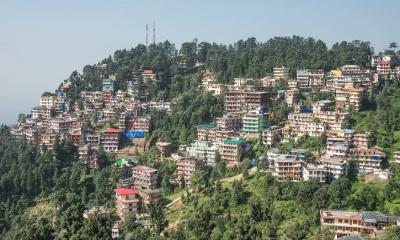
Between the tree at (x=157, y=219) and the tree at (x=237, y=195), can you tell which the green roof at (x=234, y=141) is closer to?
the tree at (x=237, y=195)

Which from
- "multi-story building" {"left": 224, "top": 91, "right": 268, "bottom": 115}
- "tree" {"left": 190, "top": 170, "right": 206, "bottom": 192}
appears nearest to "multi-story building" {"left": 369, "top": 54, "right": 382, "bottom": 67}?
"multi-story building" {"left": 224, "top": 91, "right": 268, "bottom": 115}

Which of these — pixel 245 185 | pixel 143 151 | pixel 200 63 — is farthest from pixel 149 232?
pixel 200 63

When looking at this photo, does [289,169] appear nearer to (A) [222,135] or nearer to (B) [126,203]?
(A) [222,135]

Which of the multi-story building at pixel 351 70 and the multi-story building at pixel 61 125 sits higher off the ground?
the multi-story building at pixel 351 70

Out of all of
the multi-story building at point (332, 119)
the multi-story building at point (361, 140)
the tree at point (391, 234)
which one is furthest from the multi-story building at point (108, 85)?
the tree at point (391, 234)

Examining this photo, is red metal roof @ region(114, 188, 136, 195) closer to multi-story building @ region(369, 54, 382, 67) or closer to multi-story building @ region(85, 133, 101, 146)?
multi-story building @ region(85, 133, 101, 146)

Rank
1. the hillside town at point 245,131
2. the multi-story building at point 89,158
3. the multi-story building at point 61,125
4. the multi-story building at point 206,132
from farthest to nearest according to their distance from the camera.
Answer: the multi-story building at point 61,125, the multi-story building at point 89,158, the multi-story building at point 206,132, the hillside town at point 245,131
